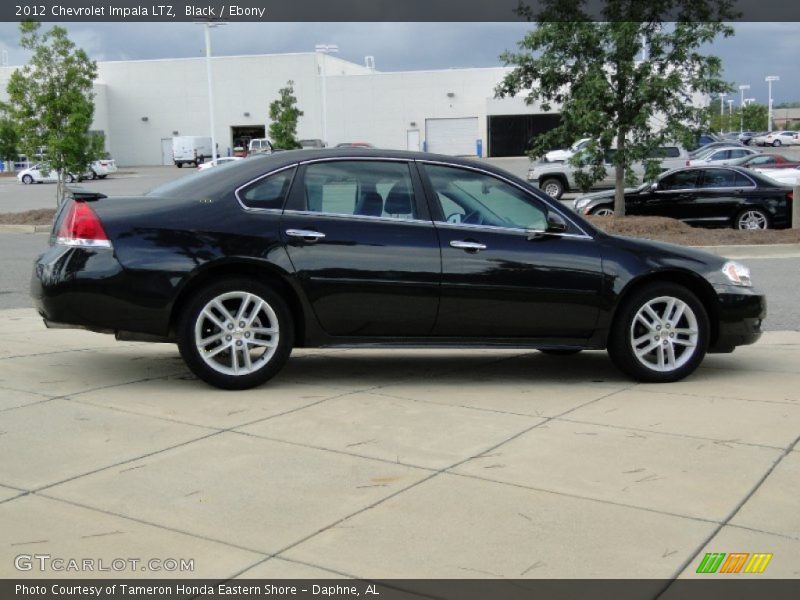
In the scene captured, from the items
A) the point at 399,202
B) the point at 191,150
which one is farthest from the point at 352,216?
the point at 191,150

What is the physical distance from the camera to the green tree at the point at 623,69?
20.5m

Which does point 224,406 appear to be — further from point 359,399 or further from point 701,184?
point 701,184

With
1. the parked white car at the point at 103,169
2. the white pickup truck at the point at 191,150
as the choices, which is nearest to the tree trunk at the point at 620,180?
the parked white car at the point at 103,169

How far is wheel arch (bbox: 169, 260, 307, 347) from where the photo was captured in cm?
658

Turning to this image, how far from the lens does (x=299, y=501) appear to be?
4.58 metres

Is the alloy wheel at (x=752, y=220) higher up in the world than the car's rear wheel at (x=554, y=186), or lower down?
lower down

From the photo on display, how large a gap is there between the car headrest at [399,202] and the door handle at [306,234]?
54 cm

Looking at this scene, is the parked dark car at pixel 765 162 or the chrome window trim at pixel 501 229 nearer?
the chrome window trim at pixel 501 229

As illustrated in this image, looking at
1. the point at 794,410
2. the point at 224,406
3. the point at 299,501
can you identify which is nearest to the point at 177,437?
the point at 224,406

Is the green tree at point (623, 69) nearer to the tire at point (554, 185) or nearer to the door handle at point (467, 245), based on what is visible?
the tire at point (554, 185)

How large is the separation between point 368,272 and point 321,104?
76.5 meters

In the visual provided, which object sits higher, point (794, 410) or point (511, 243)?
point (511, 243)

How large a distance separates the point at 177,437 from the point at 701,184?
1805 cm
